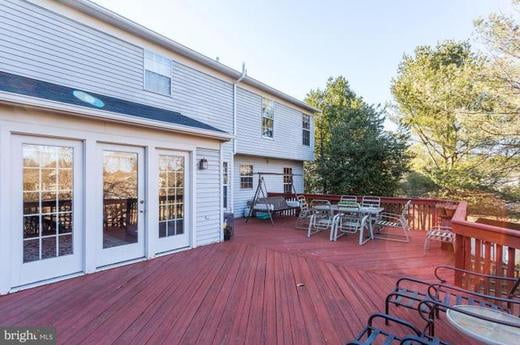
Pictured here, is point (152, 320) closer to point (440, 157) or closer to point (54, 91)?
point (54, 91)

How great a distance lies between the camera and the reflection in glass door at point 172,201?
5352mm

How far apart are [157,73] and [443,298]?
7291 mm

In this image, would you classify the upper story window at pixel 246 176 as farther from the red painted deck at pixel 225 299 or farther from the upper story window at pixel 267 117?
the red painted deck at pixel 225 299

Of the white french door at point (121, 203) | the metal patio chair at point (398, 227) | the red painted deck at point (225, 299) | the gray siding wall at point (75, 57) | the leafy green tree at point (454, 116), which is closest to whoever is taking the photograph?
the red painted deck at point (225, 299)

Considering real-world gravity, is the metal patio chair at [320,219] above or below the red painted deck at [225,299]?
above

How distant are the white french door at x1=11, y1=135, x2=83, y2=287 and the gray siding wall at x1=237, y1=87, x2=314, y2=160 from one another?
19.7 ft

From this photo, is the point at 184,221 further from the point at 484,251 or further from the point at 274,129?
the point at 274,129

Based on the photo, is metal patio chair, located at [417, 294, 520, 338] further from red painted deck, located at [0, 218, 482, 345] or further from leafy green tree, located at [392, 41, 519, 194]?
leafy green tree, located at [392, 41, 519, 194]

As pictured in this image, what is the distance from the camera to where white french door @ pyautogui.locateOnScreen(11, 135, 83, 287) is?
3639mm

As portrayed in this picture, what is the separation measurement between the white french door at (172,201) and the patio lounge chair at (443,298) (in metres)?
3.96

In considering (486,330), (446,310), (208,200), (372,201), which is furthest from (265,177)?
(486,330)

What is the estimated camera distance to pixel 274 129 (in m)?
11.4

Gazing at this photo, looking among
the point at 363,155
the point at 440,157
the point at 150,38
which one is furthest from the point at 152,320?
the point at 440,157

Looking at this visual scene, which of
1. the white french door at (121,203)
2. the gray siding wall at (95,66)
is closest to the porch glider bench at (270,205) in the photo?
the gray siding wall at (95,66)
